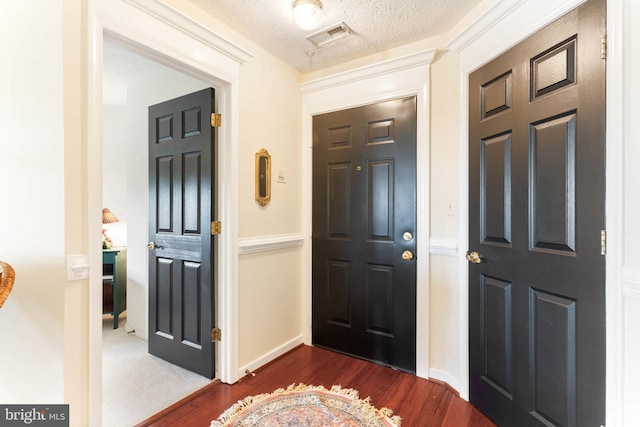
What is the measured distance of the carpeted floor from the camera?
1.75 metres

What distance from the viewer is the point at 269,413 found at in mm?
1719

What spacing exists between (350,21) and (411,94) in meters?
0.66

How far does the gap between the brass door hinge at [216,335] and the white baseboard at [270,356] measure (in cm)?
27

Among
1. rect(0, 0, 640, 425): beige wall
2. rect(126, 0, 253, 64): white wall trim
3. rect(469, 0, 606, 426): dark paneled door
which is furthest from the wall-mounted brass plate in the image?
rect(469, 0, 606, 426): dark paneled door

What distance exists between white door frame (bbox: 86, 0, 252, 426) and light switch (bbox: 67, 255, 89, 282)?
0.11 feet

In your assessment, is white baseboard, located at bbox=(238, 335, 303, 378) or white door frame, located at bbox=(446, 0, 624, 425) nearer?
white door frame, located at bbox=(446, 0, 624, 425)

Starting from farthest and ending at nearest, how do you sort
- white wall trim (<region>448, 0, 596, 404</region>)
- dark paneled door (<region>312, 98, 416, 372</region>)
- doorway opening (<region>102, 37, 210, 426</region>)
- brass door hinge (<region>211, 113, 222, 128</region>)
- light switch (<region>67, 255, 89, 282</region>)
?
1. dark paneled door (<region>312, 98, 416, 372</region>)
2. brass door hinge (<region>211, 113, 222, 128</region>)
3. doorway opening (<region>102, 37, 210, 426</region>)
4. white wall trim (<region>448, 0, 596, 404</region>)
5. light switch (<region>67, 255, 89, 282</region>)

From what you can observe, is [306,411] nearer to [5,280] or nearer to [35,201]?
[5,280]

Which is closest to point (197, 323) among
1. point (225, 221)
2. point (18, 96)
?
point (225, 221)

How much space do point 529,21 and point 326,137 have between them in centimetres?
151

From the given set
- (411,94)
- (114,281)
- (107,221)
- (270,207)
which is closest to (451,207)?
(411,94)

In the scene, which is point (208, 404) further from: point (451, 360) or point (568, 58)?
point (568, 58)
